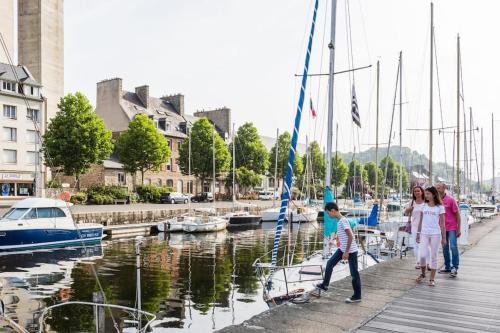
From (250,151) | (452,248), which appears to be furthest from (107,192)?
(452,248)

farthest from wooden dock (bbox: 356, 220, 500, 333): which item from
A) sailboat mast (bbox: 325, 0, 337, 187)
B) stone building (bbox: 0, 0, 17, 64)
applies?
stone building (bbox: 0, 0, 17, 64)

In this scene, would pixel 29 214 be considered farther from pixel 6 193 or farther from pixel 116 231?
pixel 6 193

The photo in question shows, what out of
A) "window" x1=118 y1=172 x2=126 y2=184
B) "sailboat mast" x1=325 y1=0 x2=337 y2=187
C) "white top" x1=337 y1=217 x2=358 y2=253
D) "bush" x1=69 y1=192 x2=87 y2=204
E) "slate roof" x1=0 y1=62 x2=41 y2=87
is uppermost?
"slate roof" x1=0 y1=62 x2=41 y2=87

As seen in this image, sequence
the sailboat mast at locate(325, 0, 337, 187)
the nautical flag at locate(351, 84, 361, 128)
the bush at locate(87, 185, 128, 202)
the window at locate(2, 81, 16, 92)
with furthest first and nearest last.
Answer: the window at locate(2, 81, 16, 92)
the bush at locate(87, 185, 128, 202)
the nautical flag at locate(351, 84, 361, 128)
the sailboat mast at locate(325, 0, 337, 187)

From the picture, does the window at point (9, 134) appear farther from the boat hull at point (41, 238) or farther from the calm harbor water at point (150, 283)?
the boat hull at point (41, 238)

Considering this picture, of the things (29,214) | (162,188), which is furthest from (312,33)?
(162,188)

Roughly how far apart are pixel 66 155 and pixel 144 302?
3384 cm

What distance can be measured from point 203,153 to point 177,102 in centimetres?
1985

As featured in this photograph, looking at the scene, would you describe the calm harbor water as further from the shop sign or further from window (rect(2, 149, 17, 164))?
window (rect(2, 149, 17, 164))

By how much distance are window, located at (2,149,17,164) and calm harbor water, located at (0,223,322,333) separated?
2708cm

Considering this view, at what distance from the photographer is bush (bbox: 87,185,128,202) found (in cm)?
4712

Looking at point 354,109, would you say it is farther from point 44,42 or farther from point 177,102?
point 177,102

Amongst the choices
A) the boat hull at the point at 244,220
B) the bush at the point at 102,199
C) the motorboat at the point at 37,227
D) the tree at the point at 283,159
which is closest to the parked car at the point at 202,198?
the bush at the point at 102,199

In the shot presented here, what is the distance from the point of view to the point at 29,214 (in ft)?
85.4
